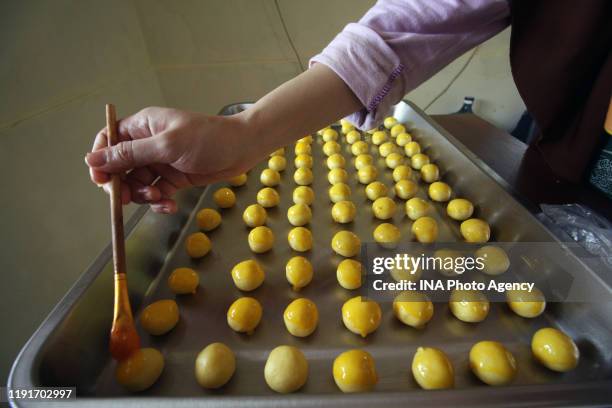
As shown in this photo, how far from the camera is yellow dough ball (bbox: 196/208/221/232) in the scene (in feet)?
2.56

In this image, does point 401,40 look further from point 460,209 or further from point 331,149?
point 331,149

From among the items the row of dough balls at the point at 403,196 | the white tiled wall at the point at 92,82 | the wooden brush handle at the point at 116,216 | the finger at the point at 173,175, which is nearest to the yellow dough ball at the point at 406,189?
the row of dough balls at the point at 403,196

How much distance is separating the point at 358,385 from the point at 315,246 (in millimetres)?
343

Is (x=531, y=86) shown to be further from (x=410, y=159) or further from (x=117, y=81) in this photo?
(x=117, y=81)

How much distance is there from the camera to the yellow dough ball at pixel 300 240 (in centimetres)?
73

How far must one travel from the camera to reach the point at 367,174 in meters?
0.95

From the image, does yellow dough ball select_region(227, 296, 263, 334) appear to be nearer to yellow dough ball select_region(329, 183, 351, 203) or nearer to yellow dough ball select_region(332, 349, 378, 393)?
yellow dough ball select_region(332, 349, 378, 393)

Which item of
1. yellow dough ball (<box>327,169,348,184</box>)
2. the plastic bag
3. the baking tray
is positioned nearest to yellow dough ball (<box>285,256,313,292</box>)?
the baking tray

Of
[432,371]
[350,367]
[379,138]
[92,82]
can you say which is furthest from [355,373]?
[92,82]

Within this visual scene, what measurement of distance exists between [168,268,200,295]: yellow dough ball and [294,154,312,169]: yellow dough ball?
50 centimetres

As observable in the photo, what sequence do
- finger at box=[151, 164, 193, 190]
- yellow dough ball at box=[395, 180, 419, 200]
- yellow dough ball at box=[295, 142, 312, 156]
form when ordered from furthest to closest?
yellow dough ball at box=[295, 142, 312, 156], yellow dough ball at box=[395, 180, 419, 200], finger at box=[151, 164, 193, 190]

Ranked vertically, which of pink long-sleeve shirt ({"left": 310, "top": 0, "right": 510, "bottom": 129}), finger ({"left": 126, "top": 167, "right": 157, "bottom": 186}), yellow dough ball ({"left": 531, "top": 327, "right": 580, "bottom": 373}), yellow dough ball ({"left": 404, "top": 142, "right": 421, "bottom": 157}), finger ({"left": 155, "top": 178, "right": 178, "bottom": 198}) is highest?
pink long-sleeve shirt ({"left": 310, "top": 0, "right": 510, "bottom": 129})

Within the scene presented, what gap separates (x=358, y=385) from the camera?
46 centimetres

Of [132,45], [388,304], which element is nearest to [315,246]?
[388,304]
